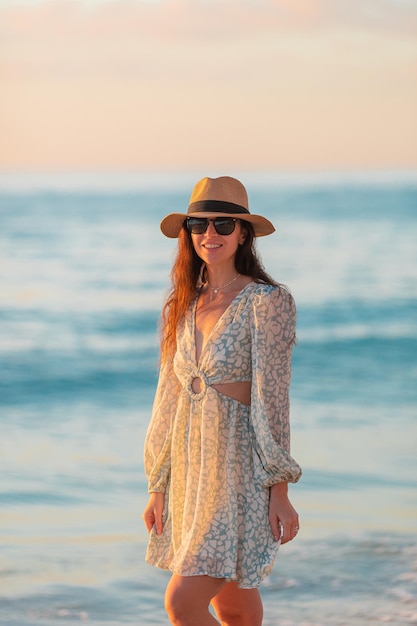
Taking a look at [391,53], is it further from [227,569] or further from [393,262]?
[227,569]

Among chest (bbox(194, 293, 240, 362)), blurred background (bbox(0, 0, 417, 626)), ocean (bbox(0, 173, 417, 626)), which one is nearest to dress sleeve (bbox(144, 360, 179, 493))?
chest (bbox(194, 293, 240, 362))

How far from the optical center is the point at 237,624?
142 inches

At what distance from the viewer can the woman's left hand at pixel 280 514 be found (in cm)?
340

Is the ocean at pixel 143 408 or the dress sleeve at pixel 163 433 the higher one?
the ocean at pixel 143 408

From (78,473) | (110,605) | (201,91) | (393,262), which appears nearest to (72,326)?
(393,262)

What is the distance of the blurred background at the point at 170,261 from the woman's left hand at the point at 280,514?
1.78 m

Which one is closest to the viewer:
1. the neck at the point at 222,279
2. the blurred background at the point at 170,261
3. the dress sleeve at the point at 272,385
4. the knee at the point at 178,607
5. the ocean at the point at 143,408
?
the knee at the point at 178,607

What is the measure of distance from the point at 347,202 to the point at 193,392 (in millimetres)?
31571

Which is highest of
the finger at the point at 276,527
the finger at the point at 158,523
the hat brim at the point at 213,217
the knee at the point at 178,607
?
the hat brim at the point at 213,217

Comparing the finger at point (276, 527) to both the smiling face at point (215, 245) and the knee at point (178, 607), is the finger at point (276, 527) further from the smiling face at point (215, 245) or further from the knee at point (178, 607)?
the smiling face at point (215, 245)

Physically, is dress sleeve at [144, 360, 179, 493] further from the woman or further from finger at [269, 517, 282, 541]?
finger at [269, 517, 282, 541]

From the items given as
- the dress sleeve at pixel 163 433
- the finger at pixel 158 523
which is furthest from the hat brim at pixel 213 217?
the finger at pixel 158 523

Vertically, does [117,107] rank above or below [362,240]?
above

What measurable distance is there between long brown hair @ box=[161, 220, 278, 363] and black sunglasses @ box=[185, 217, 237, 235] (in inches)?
3.5
